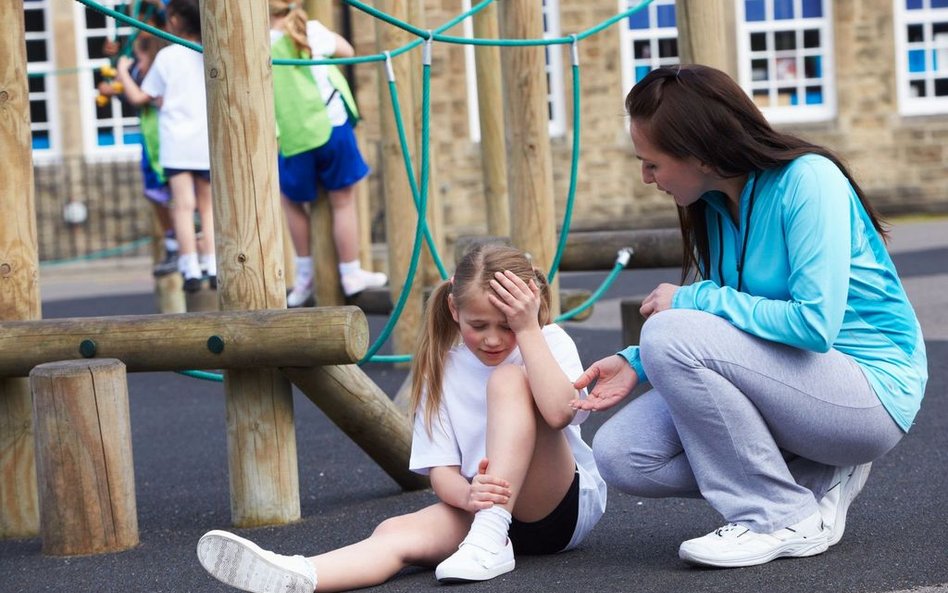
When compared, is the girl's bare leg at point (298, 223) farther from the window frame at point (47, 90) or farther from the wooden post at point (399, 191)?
the window frame at point (47, 90)

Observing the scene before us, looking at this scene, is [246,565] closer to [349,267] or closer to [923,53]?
[349,267]

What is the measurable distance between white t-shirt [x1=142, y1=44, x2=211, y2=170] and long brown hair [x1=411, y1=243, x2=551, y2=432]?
4226mm

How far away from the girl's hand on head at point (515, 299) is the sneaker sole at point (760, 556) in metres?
0.58

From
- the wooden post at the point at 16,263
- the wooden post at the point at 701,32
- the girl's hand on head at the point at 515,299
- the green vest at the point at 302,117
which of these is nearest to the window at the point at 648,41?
the green vest at the point at 302,117

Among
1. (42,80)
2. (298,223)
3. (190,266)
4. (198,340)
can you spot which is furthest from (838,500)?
(42,80)

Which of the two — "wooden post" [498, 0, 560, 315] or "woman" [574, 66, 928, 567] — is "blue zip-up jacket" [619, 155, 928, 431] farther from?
"wooden post" [498, 0, 560, 315]

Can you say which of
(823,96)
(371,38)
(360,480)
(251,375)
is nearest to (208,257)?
(360,480)

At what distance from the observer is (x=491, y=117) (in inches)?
265

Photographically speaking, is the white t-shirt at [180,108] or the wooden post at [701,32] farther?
the white t-shirt at [180,108]

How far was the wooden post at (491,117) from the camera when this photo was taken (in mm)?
6547

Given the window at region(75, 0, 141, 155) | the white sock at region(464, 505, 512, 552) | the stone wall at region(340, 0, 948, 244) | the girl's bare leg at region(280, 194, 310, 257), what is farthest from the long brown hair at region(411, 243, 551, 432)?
the window at region(75, 0, 141, 155)

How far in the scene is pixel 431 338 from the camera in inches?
130

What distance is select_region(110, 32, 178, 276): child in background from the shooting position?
8047mm

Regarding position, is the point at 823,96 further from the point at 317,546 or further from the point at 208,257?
the point at 317,546
